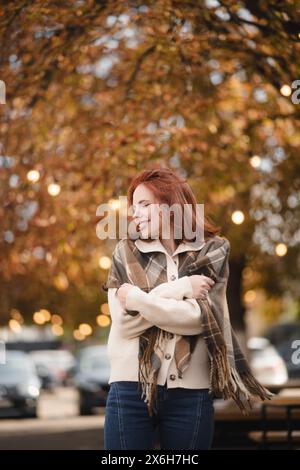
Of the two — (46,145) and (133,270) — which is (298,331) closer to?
(46,145)

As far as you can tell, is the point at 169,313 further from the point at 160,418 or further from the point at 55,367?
the point at 55,367

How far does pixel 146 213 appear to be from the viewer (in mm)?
4344

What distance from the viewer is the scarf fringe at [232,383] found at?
4.17 m

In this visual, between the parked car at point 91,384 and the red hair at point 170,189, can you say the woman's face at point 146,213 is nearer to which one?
the red hair at point 170,189

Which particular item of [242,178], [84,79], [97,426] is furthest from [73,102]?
[97,426]

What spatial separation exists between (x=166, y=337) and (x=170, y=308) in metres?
0.17

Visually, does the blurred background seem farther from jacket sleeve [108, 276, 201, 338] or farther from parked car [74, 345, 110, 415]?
parked car [74, 345, 110, 415]

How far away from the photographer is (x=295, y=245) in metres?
21.8

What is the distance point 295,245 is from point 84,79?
9.96 meters

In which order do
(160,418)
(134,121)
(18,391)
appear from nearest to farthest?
(160,418)
(134,121)
(18,391)

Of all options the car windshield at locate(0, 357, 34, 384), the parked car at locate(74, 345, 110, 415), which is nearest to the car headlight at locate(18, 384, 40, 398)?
the car windshield at locate(0, 357, 34, 384)

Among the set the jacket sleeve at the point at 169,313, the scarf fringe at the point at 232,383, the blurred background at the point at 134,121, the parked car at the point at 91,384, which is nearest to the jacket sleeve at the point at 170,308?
the jacket sleeve at the point at 169,313

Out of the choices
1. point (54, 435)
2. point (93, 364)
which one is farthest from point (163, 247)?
point (93, 364)

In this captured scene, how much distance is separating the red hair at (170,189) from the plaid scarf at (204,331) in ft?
0.23
